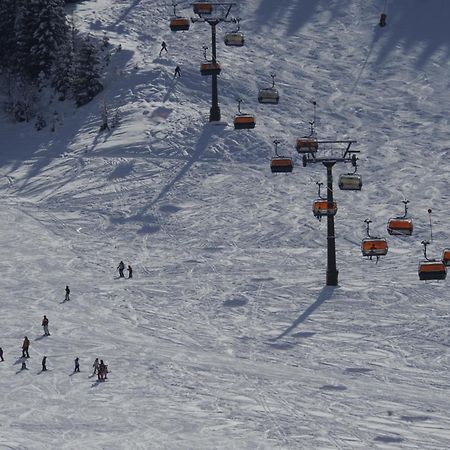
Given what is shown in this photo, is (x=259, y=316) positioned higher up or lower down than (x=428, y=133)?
lower down

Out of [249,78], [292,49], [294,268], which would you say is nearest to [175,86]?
[249,78]

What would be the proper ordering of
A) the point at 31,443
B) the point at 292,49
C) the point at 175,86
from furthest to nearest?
the point at 292,49
the point at 175,86
the point at 31,443

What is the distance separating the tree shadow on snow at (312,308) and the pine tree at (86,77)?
24261 mm

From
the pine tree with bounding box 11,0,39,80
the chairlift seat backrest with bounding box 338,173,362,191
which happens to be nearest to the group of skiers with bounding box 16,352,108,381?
the chairlift seat backrest with bounding box 338,173,362,191

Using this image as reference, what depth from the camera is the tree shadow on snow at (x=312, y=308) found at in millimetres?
46312

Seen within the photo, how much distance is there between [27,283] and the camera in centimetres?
5175

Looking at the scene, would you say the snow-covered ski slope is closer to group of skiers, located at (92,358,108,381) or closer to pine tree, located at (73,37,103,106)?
group of skiers, located at (92,358,108,381)

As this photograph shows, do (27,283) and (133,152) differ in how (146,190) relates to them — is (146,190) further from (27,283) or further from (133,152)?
(27,283)

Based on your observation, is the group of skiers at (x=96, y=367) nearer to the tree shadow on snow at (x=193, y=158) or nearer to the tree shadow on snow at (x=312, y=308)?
the tree shadow on snow at (x=312, y=308)

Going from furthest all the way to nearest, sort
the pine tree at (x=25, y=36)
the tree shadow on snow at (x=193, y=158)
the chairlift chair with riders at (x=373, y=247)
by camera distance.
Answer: the pine tree at (x=25, y=36), the tree shadow on snow at (x=193, y=158), the chairlift chair with riders at (x=373, y=247)

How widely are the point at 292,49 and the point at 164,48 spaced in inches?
300

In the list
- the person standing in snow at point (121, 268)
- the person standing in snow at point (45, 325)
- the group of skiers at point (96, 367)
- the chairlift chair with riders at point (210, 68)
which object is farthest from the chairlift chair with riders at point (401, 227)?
the chairlift chair with riders at point (210, 68)

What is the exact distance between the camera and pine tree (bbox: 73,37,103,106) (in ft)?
228

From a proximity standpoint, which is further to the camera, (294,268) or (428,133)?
(428,133)
